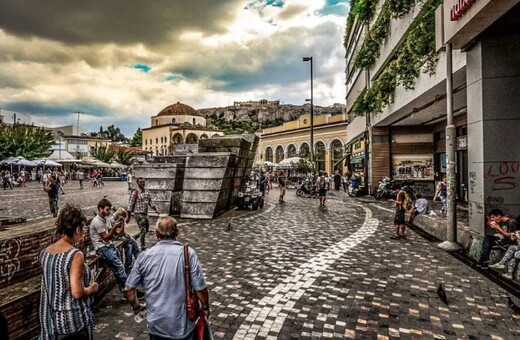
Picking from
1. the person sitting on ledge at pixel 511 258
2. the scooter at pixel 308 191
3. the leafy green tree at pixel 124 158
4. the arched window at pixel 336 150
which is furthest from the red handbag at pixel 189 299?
the leafy green tree at pixel 124 158

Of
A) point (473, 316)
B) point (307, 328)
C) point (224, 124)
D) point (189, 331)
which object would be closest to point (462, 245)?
point (473, 316)

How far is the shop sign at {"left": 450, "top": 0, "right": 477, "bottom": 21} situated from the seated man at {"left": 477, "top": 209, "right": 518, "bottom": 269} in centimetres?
409

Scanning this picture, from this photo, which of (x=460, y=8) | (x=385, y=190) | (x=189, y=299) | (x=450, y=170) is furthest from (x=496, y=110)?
(x=385, y=190)

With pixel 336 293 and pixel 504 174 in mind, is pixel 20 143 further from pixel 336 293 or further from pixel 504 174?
pixel 504 174

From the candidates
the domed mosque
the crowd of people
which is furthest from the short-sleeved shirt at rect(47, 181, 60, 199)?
the domed mosque

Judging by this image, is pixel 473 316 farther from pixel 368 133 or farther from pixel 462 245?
pixel 368 133

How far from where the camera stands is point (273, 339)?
4254mm

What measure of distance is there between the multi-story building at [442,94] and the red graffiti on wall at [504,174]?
2 cm

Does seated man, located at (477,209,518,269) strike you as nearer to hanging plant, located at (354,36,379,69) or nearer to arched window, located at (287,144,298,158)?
hanging plant, located at (354,36,379,69)

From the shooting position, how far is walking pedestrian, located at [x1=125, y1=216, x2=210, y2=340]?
9.36ft

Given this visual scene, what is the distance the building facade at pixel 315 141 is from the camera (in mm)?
47531

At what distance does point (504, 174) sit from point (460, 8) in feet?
12.2

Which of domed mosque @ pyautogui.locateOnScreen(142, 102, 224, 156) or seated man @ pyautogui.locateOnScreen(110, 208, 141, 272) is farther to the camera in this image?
domed mosque @ pyautogui.locateOnScreen(142, 102, 224, 156)

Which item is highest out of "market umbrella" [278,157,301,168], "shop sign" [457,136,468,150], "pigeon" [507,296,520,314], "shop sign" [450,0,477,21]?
"shop sign" [450,0,477,21]
